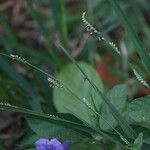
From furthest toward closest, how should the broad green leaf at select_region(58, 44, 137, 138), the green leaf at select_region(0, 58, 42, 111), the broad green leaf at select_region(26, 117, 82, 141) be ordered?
the green leaf at select_region(0, 58, 42, 111) → the broad green leaf at select_region(26, 117, 82, 141) → the broad green leaf at select_region(58, 44, 137, 138)

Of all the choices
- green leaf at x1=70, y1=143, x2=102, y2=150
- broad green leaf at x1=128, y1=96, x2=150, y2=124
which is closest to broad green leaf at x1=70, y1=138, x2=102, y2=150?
green leaf at x1=70, y1=143, x2=102, y2=150

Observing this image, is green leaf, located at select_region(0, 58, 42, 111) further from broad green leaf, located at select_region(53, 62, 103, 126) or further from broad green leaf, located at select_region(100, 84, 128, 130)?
broad green leaf, located at select_region(100, 84, 128, 130)

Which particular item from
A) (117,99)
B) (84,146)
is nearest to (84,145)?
(84,146)

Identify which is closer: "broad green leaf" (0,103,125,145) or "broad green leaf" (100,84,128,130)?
"broad green leaf" (0,103,125,145)

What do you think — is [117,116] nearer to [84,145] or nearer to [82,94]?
[84,145]

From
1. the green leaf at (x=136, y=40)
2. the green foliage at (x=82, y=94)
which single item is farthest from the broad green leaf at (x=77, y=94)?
the green leaf at (x=136, y=40)
